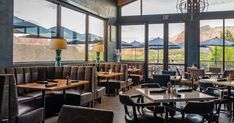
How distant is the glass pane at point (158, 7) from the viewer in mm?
10992

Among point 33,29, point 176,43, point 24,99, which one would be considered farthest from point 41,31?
point 176,43

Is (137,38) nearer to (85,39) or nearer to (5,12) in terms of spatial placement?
(85,39)

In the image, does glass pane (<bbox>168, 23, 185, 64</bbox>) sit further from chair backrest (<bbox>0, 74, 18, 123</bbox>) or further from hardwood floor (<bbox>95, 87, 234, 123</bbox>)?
chair backrest (<bbox>0, 74, 18, 123</bbox>)

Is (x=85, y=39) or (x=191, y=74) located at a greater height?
(x=85, y=39)

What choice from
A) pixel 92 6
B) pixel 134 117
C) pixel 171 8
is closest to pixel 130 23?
pixel 171 8

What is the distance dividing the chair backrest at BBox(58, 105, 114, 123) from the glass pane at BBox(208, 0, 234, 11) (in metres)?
9.95

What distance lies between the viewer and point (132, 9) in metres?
11.5

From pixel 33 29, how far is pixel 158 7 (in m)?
6.70

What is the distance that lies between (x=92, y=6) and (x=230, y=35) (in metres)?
5.84

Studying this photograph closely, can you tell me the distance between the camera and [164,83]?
6.18 m

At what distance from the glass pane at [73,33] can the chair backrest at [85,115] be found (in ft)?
19.3

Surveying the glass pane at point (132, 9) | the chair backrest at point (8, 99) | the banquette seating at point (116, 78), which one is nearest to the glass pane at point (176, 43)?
the glass pane at point (132, 9)

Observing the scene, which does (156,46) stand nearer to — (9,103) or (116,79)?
(116,79)

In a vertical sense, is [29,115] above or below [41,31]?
below
